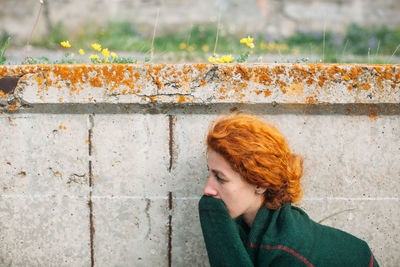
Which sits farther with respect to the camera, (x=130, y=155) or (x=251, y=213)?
(x=130, y=155)

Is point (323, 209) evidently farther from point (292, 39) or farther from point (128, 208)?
point (292, 39)

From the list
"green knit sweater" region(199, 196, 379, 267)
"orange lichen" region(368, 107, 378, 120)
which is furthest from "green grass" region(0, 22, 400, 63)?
"green knit sweater" region(199, 196, 379, 267)

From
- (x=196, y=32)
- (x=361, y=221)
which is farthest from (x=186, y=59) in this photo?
(x=361, y=221)

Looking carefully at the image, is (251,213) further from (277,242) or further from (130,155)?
(130,155)

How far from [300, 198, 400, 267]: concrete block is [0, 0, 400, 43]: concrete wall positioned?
496 cm

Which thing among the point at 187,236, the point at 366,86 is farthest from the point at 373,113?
the point at 187,236

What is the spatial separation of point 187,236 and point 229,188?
0.59 m

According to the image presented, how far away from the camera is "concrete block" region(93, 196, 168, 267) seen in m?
1.88

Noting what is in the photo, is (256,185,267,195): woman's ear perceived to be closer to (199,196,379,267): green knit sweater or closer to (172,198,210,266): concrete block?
(199,196,379,267): green knit sweater

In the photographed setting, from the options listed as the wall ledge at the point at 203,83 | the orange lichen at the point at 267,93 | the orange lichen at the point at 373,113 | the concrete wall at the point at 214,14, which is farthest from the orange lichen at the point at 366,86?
the concrete wall at the point at 214,14

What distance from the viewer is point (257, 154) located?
4.71ft

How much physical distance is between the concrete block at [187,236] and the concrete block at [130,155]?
0.14 meters

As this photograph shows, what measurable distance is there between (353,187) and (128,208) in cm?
128

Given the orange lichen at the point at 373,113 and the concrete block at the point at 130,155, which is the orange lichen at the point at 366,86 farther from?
the concrete block at the point at 130,155
